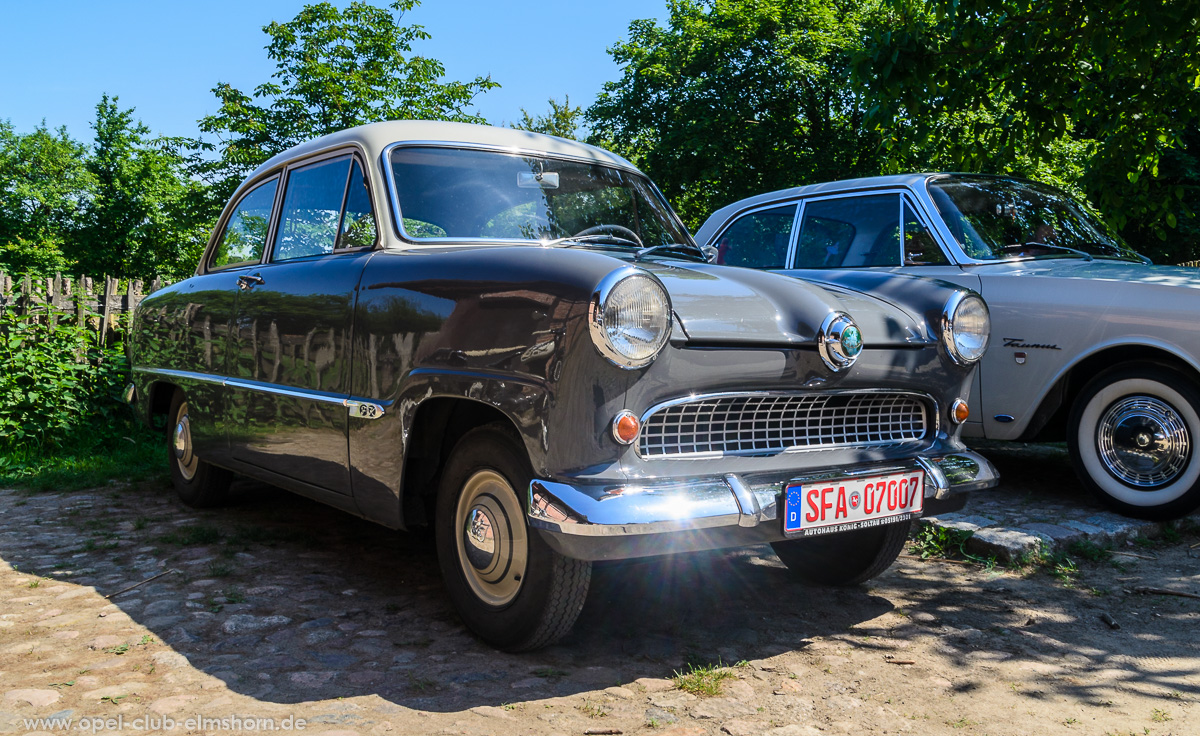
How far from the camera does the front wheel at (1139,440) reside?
4461 millimetres

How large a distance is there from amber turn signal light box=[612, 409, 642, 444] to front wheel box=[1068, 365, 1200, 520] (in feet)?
10.9

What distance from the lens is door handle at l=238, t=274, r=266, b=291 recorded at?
416cm

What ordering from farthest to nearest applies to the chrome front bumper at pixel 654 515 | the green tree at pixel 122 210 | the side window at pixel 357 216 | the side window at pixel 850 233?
1. the green tree at pixel 122 210
2. the side window at pixel 850 233
3. the side window at pixel 357 216
4. the chrome front bumper at pixel 654 515

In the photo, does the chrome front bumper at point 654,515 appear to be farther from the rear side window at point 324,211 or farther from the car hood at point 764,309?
the rear side window at point 324,211

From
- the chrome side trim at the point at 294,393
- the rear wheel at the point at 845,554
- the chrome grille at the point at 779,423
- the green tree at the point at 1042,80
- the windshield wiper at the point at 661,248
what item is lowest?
the rear wheel at the point at 845,554

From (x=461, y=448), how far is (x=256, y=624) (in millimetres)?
1041

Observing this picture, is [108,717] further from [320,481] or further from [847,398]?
[847,398]

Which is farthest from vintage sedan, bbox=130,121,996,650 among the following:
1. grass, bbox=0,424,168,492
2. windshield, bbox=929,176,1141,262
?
grass, bbox=0,424,168,492

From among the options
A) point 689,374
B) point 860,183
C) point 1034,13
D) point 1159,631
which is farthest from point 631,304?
point 1034,13

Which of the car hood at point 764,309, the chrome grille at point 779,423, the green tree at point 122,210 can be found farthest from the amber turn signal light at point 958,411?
the green tree at point 122,210

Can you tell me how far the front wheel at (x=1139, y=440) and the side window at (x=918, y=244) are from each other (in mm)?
1130

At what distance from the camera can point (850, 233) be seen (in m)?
5.88

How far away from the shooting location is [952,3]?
6105 mm

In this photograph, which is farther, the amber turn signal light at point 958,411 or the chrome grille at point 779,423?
the amber turn signal light at point 958,411
